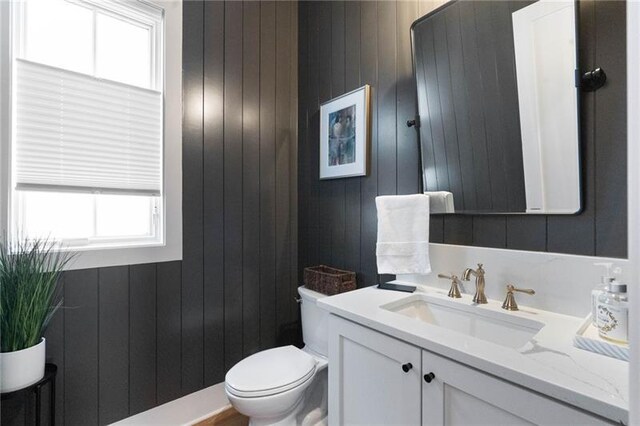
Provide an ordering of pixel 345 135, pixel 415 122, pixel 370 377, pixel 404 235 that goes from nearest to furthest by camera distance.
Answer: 1. pixel 370 377
2. pixel 404 235
3. pixel 415 122
4. pixel 345 135

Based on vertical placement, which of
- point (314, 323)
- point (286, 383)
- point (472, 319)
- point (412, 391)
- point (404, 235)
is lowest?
point (286, 383)

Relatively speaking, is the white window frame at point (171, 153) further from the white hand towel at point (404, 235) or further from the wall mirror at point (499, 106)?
the wall mirror at point (499, 106)

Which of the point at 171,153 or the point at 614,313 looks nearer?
the point at 614,313

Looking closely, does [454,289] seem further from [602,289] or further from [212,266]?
[212,266]

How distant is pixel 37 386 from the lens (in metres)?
1.04

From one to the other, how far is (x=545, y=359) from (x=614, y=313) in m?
0.21

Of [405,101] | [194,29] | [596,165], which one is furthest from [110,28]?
[596,165]

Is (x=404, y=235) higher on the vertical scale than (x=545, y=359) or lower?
higher

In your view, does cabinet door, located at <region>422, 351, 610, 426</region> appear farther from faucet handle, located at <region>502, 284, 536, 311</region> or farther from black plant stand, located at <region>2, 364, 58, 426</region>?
black plant stand, located at <region>2, 364, 58, 426</region>

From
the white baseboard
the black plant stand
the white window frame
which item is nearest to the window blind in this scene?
the white window frame

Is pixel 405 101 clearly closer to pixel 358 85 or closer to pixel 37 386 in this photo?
pixel 358 85

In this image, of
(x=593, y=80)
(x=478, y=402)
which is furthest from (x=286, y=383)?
(x=593, y=80)

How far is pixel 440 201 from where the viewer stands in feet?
4.10

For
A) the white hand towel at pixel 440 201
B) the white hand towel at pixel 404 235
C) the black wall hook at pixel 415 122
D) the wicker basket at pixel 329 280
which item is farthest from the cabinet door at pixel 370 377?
the black wall hook at pixel 415 122
